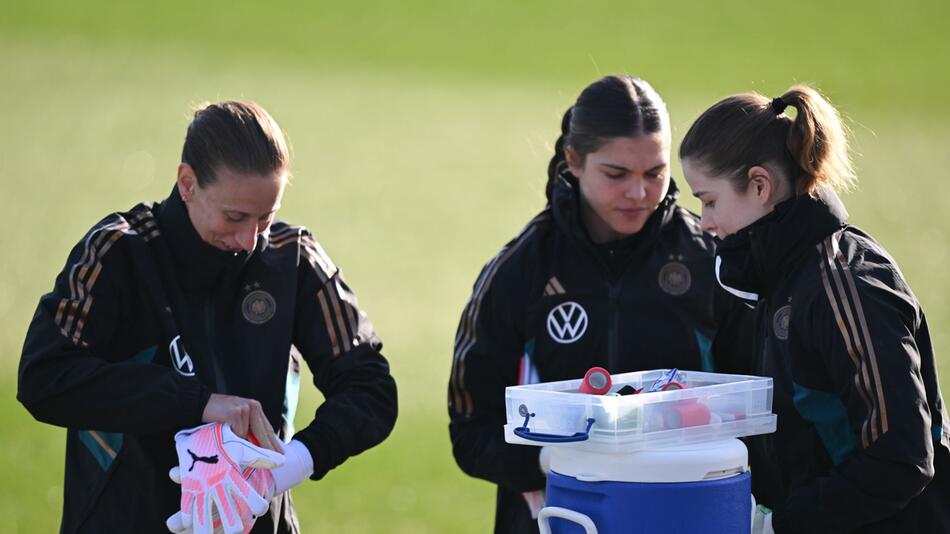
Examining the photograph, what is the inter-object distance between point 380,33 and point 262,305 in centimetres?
1716

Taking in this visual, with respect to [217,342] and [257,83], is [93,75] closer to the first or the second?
[257,83]

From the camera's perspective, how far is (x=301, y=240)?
3.15 m

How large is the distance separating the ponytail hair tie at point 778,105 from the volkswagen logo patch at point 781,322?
44 centimetres

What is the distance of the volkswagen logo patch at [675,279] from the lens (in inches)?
127

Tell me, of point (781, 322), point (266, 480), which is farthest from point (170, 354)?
point (781, 322)

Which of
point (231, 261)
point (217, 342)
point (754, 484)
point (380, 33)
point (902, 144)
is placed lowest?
point (754, 484)

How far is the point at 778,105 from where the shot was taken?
2744 millimetres

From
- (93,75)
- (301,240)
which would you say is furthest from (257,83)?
(301,240)

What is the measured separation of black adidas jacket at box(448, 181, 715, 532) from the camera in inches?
125

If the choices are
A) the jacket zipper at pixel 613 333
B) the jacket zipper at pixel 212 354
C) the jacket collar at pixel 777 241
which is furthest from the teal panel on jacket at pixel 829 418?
Result: the jacket zipper at pixel 212 354

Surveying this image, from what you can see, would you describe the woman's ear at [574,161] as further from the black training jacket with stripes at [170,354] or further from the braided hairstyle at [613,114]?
the black training jacket with stripes at [170,354]

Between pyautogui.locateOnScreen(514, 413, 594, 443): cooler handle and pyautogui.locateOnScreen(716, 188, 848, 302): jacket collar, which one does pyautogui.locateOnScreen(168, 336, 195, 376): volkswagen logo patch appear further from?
pyautogui.locateOnScreen(716, 188, 848, 302): jacket collar

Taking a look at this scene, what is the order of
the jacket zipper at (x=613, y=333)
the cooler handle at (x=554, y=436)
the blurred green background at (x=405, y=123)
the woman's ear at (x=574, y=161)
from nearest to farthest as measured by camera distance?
the cooler handle at (x=554, y=436) → the jacket zipper at (x=613, y=333) → the woman's ear at (x=574, y=161) → the blurred green background at (x=405, y=123)

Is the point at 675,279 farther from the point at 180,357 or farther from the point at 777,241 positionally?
the point at 180,357
